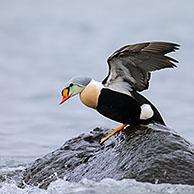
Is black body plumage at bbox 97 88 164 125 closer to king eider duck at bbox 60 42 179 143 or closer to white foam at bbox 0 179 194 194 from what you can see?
king eider duck at bbox 60 42 179 143

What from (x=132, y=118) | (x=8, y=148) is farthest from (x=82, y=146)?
(x=8, y=148)

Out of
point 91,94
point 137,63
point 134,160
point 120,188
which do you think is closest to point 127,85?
point 137,63

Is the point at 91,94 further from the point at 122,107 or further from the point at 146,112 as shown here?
the point at 146,112

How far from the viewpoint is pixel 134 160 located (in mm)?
4781

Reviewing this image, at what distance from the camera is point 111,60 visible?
19.1 ft

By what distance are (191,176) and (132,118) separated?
54.7 inches

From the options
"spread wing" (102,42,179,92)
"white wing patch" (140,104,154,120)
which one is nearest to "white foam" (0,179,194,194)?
"white wing patch" (140,104,154,120)

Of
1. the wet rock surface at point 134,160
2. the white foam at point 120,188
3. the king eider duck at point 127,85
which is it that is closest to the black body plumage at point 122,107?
the king eider duck at point 127,85

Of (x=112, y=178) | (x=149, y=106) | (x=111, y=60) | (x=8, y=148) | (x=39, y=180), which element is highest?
(x=111, y=60)

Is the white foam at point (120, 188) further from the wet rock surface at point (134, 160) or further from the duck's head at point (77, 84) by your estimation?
the duck's head at point (77, 84)

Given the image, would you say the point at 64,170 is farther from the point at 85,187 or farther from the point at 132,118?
the point at 85,187

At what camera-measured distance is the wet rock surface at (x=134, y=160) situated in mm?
4539

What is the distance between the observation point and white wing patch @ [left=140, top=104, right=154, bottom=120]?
18.7 ft

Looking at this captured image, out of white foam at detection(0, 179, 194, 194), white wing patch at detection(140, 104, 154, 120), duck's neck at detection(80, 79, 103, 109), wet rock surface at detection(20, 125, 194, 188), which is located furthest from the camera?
duck's neck at detection(80, 79, 103, 109)
